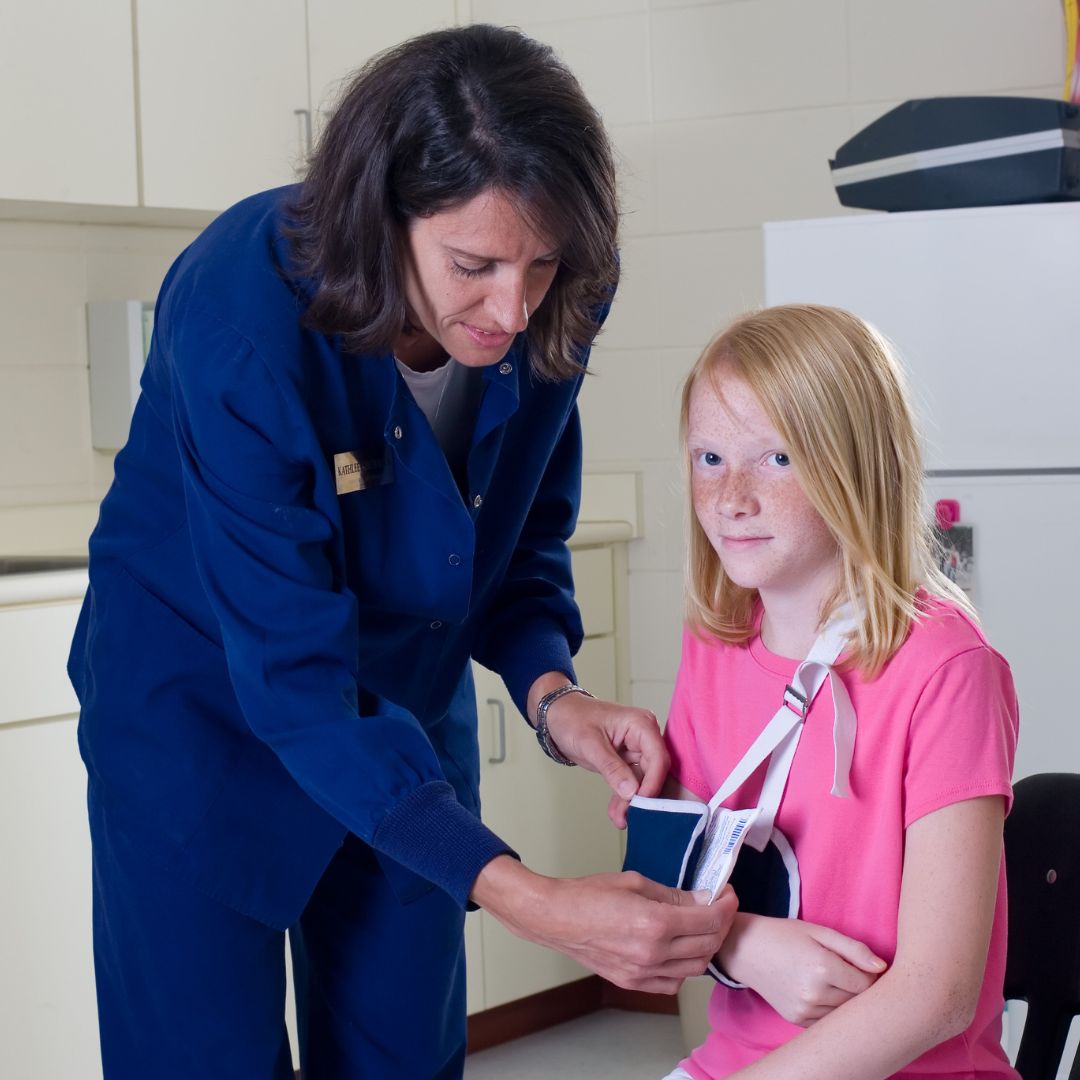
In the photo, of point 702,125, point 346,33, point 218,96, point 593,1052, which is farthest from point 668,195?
point 593,1052

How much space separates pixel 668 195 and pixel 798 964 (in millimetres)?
2102

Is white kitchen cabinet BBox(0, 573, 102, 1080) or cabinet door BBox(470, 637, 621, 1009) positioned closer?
white kitchen cabinet BBox(0, 573, 102, 1080)

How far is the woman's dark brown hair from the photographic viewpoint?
3.89 ft

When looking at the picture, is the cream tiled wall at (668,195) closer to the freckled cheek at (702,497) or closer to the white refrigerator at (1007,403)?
the white refrigerator at (1007,403)

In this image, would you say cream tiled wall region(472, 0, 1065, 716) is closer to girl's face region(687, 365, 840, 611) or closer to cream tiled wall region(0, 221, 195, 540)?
cream tiled wall region(0, 221, 195, 540)

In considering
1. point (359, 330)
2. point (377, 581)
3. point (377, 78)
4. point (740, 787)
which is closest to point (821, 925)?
point (740, 787)

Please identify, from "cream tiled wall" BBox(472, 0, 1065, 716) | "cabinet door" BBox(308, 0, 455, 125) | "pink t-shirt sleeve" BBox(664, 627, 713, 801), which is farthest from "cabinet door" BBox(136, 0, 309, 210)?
"pink t-shirt sleeve" BBox(664, 627, 713, 801)

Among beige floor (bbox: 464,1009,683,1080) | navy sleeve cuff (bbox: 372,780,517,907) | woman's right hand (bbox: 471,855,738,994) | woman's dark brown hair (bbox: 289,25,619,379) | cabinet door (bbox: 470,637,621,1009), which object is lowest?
beige floor (bbox: 464,1009,683,1080)

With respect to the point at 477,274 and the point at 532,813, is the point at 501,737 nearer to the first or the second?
the point at 532,813

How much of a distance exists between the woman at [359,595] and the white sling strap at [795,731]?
10cm

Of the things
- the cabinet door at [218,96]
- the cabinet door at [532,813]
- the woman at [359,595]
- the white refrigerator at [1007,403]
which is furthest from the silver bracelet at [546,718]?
the cabinet door at [218,96]

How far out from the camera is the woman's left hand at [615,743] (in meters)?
1.38

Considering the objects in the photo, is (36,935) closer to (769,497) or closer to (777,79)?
(769,497)

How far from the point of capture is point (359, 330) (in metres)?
1.27
